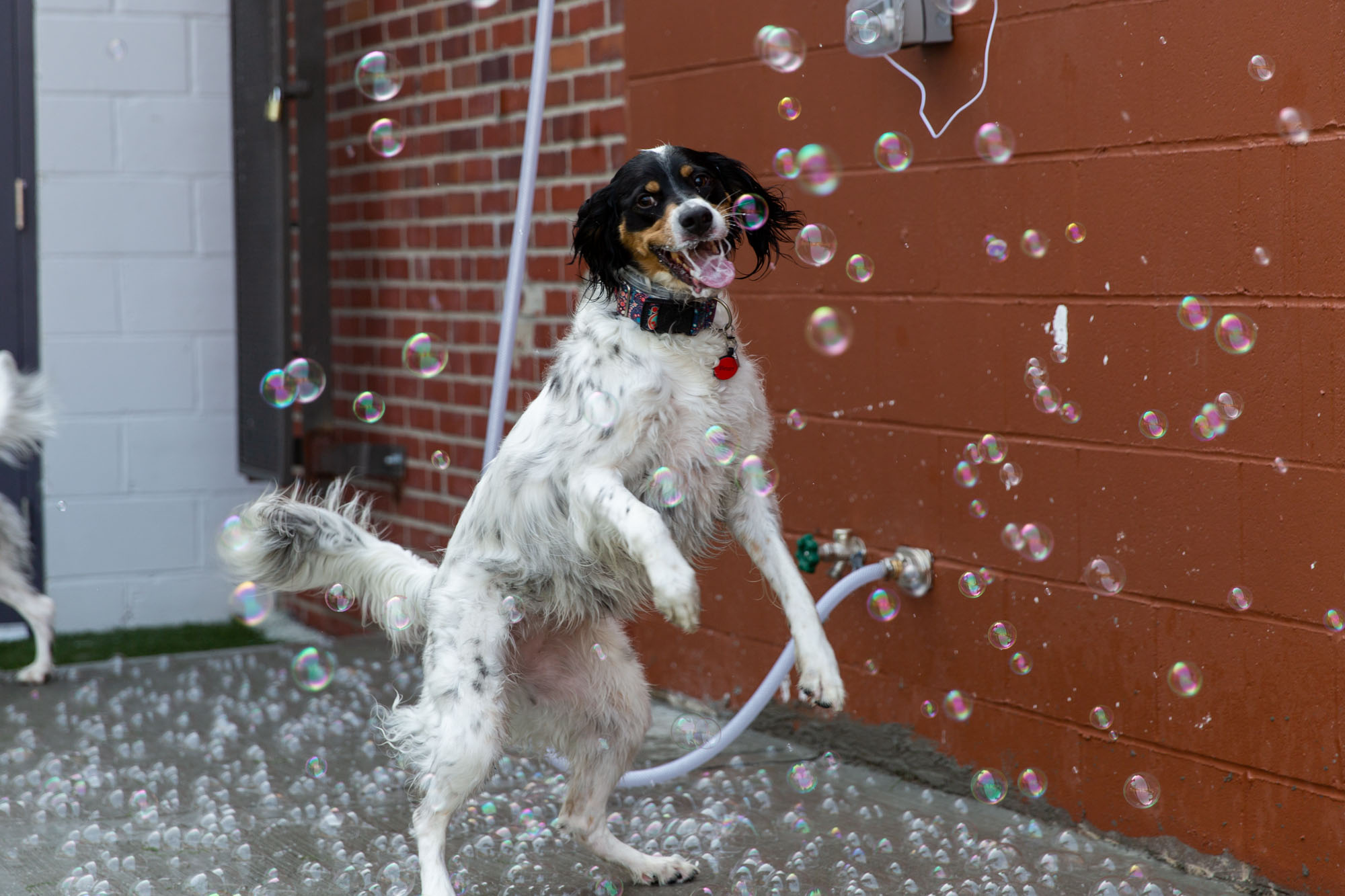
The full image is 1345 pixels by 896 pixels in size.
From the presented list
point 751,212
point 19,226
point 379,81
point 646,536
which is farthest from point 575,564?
point 19,226

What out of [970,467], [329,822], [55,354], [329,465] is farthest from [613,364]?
[55,354]

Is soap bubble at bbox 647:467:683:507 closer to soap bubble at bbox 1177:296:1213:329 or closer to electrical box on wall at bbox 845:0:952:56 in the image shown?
soap bubble at bbox 1177:296:1213:329

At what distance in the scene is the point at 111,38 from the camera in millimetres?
6926

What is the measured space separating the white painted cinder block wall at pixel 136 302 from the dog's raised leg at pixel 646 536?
15.1ft

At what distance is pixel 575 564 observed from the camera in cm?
322

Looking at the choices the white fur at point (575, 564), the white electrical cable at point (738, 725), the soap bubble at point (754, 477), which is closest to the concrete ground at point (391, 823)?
the white electrical cable at point (738, 725)

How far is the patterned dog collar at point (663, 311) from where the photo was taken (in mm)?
3145

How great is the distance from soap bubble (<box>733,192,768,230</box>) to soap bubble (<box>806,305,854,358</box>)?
2.35 ft

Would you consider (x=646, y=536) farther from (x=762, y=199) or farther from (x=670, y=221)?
(x=762, y=199)

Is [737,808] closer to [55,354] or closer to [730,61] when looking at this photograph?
[730,61]

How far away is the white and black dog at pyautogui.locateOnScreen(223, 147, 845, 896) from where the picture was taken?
3.08 metres

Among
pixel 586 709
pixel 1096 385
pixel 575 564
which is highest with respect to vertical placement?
pixel 1096 385

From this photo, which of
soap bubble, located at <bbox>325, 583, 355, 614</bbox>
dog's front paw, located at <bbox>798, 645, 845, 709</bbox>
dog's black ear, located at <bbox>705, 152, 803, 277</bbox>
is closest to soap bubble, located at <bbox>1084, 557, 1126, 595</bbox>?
dog's front paw, located at <bbox>798, 645, 845, 709</bbox>

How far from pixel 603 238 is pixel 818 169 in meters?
1.26
